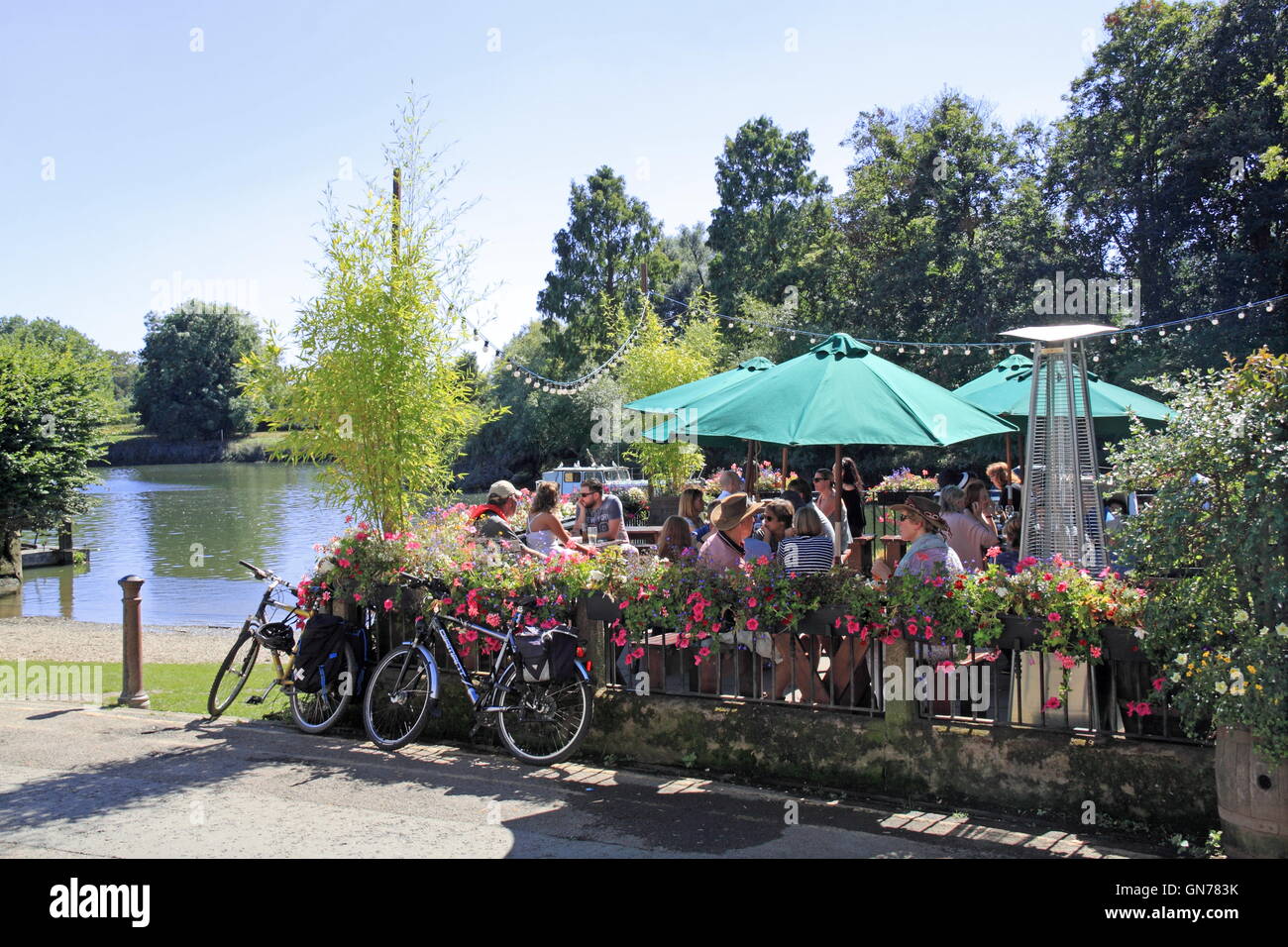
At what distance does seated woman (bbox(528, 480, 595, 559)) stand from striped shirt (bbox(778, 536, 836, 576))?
232 cm

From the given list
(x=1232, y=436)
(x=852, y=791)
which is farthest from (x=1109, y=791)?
(x=1232, y=436)

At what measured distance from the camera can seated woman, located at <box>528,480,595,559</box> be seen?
27.0ft

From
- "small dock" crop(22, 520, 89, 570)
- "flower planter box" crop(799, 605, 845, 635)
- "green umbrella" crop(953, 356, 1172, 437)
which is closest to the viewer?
"flower planter box" crop(799, 605, 845, 635)

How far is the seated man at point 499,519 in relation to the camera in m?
7.61

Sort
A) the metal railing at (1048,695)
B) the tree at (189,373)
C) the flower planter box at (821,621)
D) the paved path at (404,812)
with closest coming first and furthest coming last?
the paved path at (404,812), the metal railing at (1048,695), the flower planter box at (821,621), the tree at (189,373)

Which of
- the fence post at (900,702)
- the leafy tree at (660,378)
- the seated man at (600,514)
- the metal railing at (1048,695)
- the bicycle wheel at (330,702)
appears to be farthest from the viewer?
the leafy tree at (660,378)

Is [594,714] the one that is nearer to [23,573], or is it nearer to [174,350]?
[23,573]

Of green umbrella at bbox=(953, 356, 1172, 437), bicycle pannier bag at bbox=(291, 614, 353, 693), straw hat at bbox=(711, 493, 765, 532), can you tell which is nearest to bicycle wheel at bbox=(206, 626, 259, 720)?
bicycle pannier bag at bbox=(291, 614, 353, 693)

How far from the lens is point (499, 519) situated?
26.9 feet

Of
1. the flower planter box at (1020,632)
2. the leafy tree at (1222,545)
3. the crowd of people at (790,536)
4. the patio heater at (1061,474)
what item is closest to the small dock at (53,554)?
the crowd of people at (790,536)

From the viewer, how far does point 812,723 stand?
228 inches

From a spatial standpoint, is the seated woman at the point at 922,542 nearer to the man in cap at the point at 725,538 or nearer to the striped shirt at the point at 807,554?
the striped shirt at the point at 807,554

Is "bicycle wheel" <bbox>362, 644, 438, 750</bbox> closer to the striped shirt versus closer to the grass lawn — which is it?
the grass lawn
